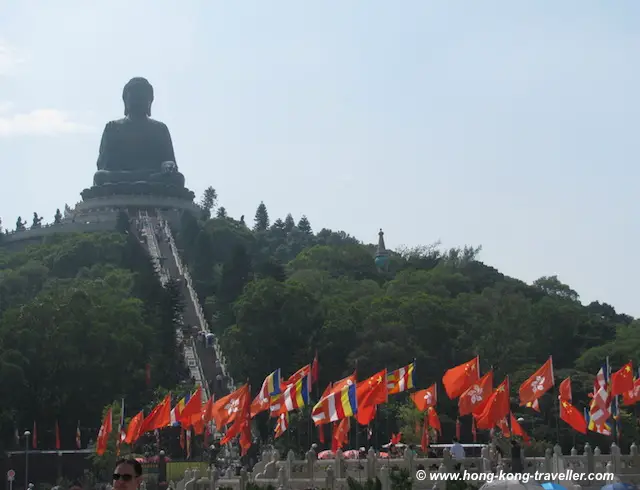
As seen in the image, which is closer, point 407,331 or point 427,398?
point 427,398

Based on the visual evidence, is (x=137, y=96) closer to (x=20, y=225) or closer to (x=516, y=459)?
(x=20, y=225)

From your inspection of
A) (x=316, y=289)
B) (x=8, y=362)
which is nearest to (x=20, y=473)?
(x=8, y=362)

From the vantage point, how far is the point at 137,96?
114 meters

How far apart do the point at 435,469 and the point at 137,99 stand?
3437 inches

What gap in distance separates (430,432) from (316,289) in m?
34.0

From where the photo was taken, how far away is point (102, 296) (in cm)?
6850

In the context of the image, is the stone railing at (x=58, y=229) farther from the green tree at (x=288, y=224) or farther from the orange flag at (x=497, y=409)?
the orange flag at (x=497, y=409)

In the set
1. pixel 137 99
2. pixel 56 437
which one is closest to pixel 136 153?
pixel 137 99

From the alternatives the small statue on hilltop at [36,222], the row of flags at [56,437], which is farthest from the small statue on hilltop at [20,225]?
the row of flags at [56,437]

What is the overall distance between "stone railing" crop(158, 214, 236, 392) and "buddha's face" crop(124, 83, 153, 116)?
11.8 metres

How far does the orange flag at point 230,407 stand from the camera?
119 feet

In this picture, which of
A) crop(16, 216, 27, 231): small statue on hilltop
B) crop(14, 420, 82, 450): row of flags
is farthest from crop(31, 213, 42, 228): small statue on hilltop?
crop(14, 420, 82, 450): row of flags

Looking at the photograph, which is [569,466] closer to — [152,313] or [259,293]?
[259,293]

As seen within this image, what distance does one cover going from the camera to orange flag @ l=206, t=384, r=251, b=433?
36250 mm
